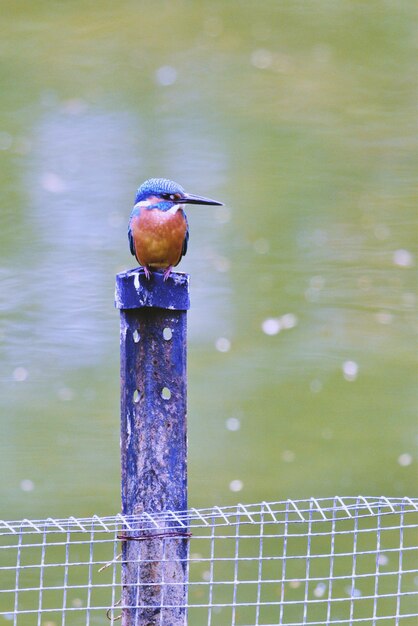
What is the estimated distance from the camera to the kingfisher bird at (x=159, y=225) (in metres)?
2.31

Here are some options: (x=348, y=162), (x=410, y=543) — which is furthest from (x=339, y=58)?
(x=410, y=543)

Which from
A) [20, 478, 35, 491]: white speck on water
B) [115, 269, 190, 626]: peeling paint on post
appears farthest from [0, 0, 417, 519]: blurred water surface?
[115, 269, 190, 626]: peeling paint on post

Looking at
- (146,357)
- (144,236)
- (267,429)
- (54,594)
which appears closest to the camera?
(146,357)

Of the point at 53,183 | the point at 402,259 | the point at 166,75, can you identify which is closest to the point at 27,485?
the point at 53,183

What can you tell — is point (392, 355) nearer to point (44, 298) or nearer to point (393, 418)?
point (393, 418)

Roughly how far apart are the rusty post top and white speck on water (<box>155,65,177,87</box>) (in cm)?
325

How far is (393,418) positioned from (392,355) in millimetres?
328

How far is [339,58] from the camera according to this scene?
5305 millimetres

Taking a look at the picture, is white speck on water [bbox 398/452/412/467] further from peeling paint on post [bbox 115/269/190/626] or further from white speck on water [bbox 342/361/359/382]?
peeling paint on post [bbox 115/269/190/626]

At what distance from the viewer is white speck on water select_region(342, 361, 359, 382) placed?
4672 mm

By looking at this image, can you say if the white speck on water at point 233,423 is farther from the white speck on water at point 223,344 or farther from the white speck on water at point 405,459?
the white speck on water at point 405,459

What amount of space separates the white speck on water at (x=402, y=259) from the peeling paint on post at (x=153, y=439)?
3.03 m

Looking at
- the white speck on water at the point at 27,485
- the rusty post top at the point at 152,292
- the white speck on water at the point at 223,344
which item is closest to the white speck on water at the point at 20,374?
the white speck on water at the point at 27,485

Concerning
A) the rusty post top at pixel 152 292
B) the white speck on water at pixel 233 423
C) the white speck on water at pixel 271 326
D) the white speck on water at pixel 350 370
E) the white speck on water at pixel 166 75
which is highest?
the white speck on water at pixel 166 75
